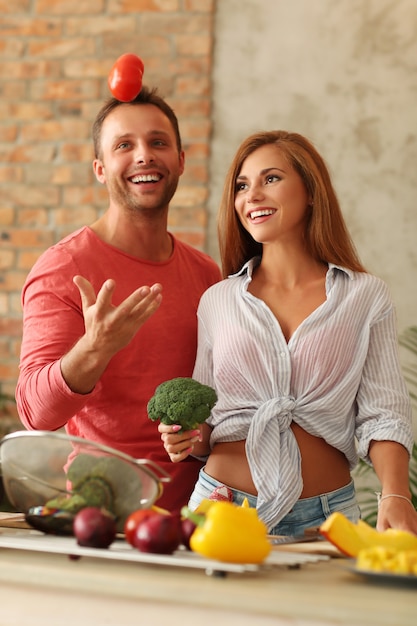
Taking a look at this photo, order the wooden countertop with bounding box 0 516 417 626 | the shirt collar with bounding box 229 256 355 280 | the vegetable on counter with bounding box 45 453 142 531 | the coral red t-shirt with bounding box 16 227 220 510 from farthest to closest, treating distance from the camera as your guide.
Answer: the coral red t-shirt with bounding box 16 227 220 510 < the shirt collar with bounding box 229 256 355 280 < the vegetable on counter with bounding box 45 453 142 531 < the wooden countertop with bounding box 0 516 417 626

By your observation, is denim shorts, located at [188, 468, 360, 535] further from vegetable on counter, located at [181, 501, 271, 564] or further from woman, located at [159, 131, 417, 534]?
vegetable on counter, located at [181, 501, 271, 564]

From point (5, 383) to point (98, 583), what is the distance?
3370mm

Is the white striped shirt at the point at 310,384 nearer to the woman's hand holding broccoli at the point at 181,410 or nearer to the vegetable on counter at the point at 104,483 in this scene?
the woman's hand holding broccoli at the point at 181,410

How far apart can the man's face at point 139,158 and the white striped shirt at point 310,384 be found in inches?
26.6

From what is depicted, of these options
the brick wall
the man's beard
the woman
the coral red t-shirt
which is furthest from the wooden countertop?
the brick wall

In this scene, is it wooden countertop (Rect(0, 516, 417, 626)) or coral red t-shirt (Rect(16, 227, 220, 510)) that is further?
coral red t-shirt (Rect(16, 227, 220, 510))

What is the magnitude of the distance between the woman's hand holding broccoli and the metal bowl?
1.70 ft

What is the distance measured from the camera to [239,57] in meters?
4.30

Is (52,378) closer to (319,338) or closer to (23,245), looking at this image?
(319,338)

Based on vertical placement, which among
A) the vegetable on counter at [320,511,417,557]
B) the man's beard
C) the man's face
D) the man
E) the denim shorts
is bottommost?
the denim shorts

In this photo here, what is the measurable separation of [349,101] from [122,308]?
250 cm

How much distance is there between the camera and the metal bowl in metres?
1.47

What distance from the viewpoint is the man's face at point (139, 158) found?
9.37 feet

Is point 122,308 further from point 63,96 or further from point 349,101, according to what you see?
point 63,96
